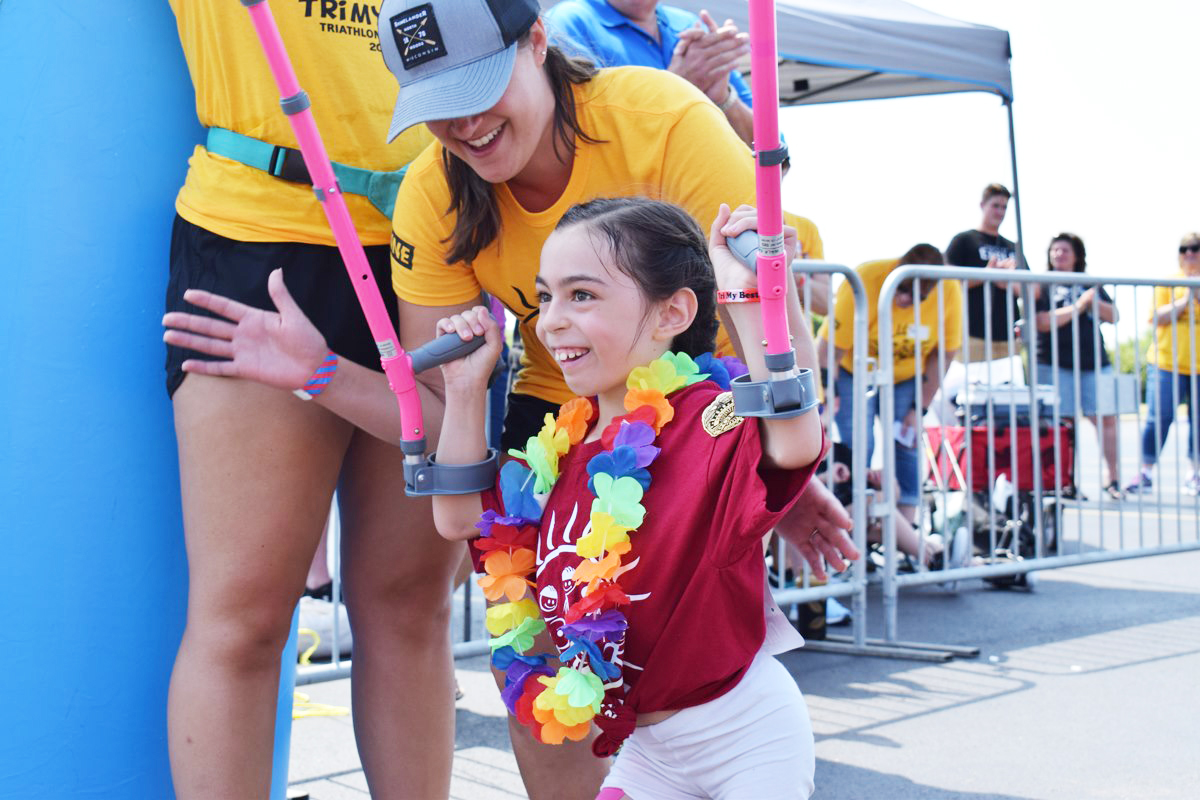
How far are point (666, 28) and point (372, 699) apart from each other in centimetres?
199

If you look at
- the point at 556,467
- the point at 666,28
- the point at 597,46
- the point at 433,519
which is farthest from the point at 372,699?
the point at 666,28

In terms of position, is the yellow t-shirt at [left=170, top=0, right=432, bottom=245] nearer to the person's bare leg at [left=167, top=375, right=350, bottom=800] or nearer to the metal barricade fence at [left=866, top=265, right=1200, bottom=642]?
the person's bare leg at [left=167, top=375, right=350, bottom=800]

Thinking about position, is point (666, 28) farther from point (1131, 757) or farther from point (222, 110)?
point (1131, 757)

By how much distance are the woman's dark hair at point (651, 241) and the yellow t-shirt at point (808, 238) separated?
2499mm

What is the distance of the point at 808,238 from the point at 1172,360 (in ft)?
11.8

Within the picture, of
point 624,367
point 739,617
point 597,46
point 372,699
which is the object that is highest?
point 597,46

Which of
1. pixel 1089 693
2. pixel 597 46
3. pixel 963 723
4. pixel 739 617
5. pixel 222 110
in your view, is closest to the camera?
pixel 739 617

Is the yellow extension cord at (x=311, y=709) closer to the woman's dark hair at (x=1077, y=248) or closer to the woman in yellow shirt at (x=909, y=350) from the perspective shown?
the woman in yellow shirt at (x=909, y=350)

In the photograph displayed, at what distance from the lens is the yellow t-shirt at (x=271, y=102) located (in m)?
2.01

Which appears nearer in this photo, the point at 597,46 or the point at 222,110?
the point at 222,110

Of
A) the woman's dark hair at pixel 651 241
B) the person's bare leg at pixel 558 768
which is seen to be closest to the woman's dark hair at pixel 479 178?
the woman's dark hair at pixel 651 241

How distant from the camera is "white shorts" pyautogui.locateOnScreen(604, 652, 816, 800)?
1.74 m

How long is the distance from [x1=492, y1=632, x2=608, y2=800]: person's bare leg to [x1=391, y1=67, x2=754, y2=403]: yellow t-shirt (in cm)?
72

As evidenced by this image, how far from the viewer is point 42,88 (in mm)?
2039
